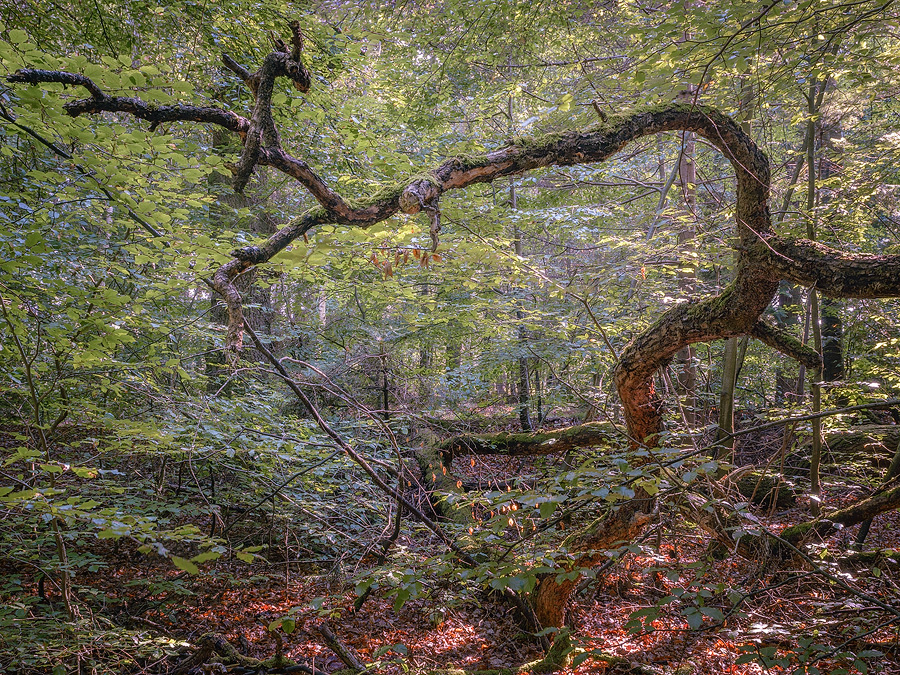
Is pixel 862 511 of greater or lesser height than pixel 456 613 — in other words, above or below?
above

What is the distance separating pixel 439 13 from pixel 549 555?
6.74 m

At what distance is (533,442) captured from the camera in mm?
5617

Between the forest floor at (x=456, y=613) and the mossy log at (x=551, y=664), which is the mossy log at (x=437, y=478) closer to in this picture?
the forest floor at (x=456, y=613)

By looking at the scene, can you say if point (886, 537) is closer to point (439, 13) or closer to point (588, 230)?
point (588, 230)

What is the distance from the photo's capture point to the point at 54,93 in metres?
2.57

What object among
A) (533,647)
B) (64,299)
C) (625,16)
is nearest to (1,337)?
(64,299)

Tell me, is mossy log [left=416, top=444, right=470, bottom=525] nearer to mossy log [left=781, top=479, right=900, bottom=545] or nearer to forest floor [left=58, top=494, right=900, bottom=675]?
forest floor [left=58, top=494, right=900, bottom=675]

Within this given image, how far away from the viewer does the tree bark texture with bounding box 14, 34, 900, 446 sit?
8.02ft

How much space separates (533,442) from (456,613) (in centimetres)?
199

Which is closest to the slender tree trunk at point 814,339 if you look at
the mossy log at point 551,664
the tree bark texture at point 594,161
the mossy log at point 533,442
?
the tree bark texture at point 594,161

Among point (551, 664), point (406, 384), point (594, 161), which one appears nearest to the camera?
point (594, 161)

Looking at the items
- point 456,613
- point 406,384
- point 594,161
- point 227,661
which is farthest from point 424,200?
point 406,384

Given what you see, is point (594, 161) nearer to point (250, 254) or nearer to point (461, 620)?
point (250, 254)

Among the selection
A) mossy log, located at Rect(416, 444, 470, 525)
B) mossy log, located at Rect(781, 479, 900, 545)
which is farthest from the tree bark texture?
mossy log, located at Rect(416, 444, 470, 525)
